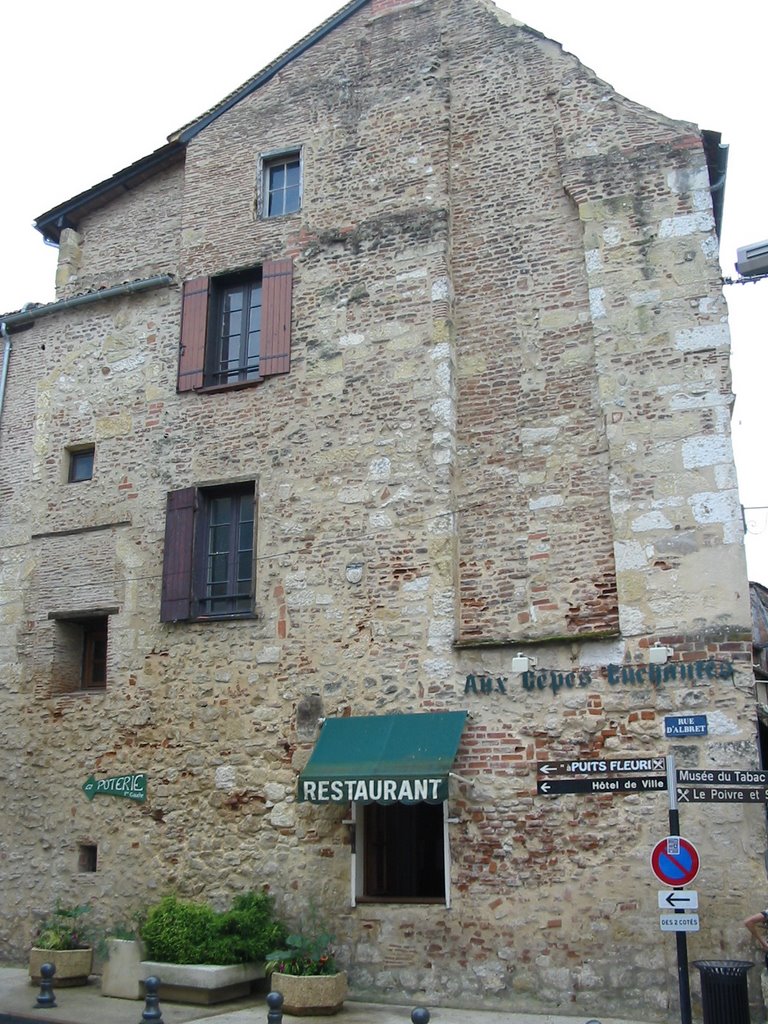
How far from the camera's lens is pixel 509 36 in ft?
38.7

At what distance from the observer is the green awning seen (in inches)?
358

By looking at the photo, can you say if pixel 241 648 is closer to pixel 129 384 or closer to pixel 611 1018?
pixel 129 384

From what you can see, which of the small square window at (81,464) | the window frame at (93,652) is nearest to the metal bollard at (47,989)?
the window frame at (93,652)

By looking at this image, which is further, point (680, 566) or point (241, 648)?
point (241, 648)

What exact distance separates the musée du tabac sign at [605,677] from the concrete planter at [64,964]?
4.78 metres

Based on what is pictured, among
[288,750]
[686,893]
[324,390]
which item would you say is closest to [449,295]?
[324,390]

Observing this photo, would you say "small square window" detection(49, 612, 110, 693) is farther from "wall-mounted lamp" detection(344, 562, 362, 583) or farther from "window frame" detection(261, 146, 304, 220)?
"window frame" detection(261, 146, 304, 220)

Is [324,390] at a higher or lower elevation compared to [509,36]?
lower

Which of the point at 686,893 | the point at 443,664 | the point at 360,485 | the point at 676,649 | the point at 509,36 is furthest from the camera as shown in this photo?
the point at 509,36

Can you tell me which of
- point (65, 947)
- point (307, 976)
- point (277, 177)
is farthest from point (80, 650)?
point (277, 177)

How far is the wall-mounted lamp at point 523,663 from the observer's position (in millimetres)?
9547

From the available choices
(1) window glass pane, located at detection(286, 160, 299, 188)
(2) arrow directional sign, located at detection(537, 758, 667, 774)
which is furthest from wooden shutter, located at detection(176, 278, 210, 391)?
(2) arrow directional sign, located at detection(537, 758, 667, 774)

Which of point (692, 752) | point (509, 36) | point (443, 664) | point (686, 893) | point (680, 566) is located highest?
point (509, 36)

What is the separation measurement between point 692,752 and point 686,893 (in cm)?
230
